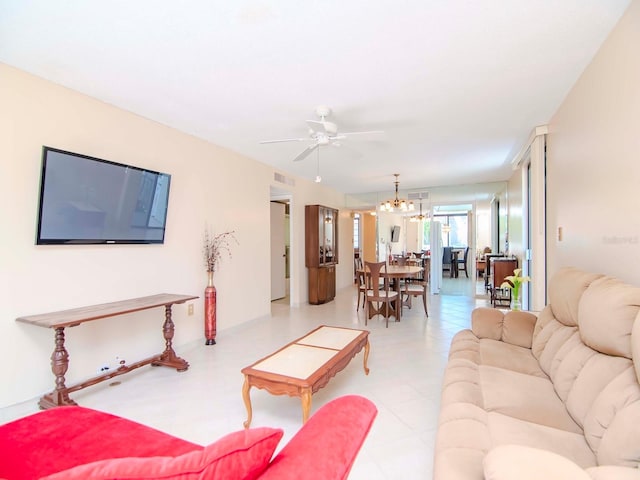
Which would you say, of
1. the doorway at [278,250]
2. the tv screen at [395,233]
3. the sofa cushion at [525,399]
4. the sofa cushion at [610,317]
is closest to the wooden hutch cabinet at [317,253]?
the doorway at [278,250]

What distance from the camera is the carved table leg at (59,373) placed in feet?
7.56

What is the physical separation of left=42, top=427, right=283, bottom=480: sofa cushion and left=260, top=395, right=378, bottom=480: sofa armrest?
0.05m

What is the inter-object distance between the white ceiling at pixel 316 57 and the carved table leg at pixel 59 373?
200cm

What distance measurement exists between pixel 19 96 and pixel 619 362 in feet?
12.9

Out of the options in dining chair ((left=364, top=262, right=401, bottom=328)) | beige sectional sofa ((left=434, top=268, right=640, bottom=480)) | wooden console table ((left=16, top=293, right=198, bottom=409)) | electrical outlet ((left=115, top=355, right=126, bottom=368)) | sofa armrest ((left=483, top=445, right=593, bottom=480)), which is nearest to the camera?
sofa armrest ((left=483, top=445, right=593, bottom=480))

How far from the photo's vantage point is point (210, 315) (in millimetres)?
3812

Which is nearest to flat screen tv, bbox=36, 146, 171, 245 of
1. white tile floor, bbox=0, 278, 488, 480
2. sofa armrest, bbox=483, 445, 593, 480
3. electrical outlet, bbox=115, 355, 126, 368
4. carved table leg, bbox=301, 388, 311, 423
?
electrical outlet, bbox=115, 355, 126, 368

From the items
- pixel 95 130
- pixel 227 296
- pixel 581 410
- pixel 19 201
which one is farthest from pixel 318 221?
pixel 581 410

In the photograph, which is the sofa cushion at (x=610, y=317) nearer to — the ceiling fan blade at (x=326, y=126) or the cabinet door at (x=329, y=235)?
the ceiling fan blade at (x=326, y=126)

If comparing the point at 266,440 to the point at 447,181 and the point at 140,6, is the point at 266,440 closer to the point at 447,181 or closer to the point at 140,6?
the point at 140,6

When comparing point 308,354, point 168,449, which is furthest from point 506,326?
point 168,449

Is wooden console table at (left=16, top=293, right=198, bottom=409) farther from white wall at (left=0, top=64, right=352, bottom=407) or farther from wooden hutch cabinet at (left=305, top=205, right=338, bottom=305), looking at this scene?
wooden hutch cabinet at (left=305, top=205, right=338, bottom=305)

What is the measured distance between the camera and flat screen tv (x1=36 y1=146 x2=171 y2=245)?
7.93ft

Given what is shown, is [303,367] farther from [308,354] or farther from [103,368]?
[103,368]
